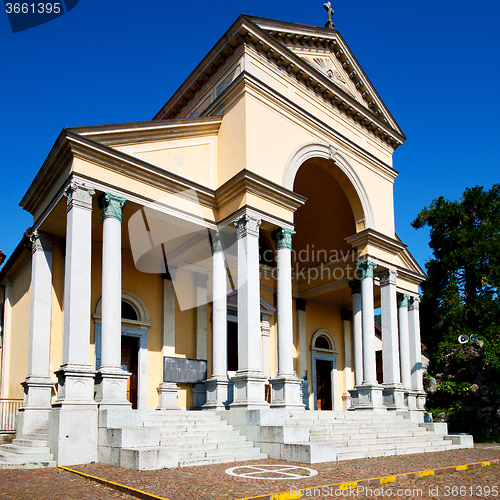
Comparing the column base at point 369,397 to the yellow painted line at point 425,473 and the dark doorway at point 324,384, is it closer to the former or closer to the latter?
the dark doorway at point 324,384

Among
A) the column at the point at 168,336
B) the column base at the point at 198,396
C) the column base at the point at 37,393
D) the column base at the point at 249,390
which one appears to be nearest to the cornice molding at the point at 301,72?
the column at the point at 168,336

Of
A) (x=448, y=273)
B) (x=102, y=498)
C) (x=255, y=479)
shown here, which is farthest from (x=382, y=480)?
(x=448, y=273)

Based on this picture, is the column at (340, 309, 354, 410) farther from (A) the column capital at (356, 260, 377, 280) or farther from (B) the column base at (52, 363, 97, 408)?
(B) the column base at (52, 363, 97, 408)

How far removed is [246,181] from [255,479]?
24.9ft

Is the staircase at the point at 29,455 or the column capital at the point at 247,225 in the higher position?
the column capital at the point at 247,225

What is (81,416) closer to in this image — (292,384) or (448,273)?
(292,384)

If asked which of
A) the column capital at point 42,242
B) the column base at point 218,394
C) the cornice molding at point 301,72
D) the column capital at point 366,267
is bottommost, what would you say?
the column base at point 218,394

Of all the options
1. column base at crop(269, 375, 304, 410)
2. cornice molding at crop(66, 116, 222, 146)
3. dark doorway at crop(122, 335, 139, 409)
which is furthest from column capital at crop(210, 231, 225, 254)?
dark doorway at crop(122, 335, 139, 409)

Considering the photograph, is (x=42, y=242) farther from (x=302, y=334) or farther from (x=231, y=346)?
(x=302, y=334)

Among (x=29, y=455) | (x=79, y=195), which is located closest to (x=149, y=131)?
(x=79, y=195)

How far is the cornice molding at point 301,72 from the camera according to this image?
47.4 ft

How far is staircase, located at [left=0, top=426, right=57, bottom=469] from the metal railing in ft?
Result: 11.3

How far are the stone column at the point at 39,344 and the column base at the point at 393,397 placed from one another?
34.3 ft

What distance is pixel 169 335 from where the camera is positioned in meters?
16.4
